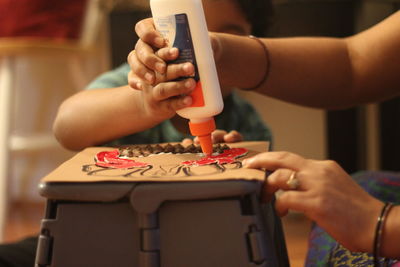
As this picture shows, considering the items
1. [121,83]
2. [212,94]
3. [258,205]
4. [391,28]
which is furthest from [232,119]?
[258,205]

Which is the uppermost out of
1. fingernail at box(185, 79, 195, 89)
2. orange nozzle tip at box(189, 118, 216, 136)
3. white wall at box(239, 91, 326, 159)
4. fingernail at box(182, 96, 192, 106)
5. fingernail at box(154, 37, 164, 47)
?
fingernail at box(154, 37, 164, 47)

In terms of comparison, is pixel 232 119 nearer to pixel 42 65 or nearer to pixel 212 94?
pixel 212 94

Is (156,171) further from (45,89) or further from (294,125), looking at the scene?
(45,89)

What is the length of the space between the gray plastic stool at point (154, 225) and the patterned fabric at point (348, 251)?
0.15m

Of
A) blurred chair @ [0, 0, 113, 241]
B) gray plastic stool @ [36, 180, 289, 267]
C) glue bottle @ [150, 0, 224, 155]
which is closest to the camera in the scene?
gray plastic stool @ [36, 180, 289, 267]

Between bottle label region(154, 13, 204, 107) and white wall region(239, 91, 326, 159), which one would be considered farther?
white wall region(239, 91, 326, 159)

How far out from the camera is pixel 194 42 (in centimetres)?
49

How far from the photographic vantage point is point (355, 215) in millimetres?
415

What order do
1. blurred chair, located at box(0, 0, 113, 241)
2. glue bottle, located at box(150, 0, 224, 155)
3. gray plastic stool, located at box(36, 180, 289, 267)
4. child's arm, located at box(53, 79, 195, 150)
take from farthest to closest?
blurred chair, located at box(0, 0, 113, 241), child's arm, located at box(53, 79, 195, 150), glue bottle, located at box(150, 0, 224, 155), gray plastic stool, located at box(36, 180, 289, 267)

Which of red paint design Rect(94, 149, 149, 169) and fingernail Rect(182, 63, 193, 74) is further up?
fingernail Rect(182, 63, 193, 74)

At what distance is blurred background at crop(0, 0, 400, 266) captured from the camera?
1.28m

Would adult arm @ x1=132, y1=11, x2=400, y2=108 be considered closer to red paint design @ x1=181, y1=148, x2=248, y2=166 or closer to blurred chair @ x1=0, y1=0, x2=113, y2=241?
red paint design @ x1=181, y1=148, x2=248, y2=166

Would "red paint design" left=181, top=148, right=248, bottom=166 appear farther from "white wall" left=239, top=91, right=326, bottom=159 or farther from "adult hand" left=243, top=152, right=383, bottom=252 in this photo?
"white wall" left=239, top=91, right=326, bottom=159

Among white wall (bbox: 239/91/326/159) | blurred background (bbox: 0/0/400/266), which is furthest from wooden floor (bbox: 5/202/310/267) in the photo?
white wall (bbox: 239/91/326/159)
